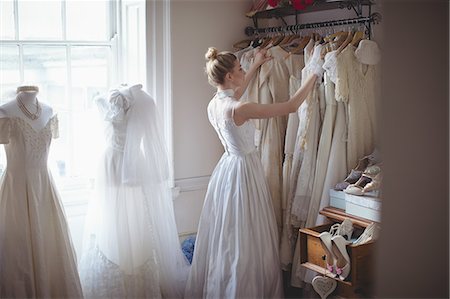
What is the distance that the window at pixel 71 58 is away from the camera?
9.02ft

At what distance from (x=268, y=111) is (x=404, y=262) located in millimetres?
2104

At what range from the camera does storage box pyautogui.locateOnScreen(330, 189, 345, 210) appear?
92.7 inches

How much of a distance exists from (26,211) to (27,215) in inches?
0.7

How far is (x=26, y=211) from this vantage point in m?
2.27

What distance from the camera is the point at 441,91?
22 centimetres

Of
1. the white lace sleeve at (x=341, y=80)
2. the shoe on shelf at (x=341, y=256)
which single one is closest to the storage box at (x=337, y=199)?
the shoe on shelf at (x=341, y=256)

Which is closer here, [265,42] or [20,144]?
[20,144]

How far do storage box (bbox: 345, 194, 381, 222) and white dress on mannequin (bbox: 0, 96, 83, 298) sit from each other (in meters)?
1.15

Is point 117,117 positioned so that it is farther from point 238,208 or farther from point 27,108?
point 238,208

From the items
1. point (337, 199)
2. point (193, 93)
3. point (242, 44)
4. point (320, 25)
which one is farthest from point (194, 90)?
point (337, 199)

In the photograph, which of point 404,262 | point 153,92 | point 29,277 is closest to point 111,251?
point 29,277

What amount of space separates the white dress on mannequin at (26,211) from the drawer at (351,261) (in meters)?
0.98

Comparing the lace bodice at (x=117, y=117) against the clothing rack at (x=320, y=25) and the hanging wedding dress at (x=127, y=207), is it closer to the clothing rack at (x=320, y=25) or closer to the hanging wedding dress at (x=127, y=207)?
the hanging wedding dress at (x=127, y=207)

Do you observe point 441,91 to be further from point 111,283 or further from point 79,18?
point 79,18
